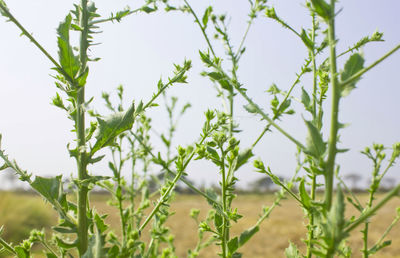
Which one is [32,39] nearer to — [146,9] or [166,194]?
[146,9]

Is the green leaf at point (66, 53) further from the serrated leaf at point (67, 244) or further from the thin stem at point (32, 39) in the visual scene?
the serrated leaf at point (67, 244)

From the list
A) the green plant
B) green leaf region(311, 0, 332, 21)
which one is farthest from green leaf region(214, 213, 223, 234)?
green leaf region(311, 0, 332, 21)

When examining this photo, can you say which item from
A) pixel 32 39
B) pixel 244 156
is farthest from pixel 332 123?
pixel 32 39

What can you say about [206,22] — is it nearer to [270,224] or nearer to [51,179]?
[51,179]

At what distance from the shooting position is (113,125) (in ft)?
3.10

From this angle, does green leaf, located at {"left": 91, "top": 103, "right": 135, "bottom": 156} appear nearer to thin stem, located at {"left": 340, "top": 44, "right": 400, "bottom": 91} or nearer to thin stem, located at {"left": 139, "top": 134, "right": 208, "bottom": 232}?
thin stem, located at {"left": 139, "top": 134, "right": 208, "bottom": 232}

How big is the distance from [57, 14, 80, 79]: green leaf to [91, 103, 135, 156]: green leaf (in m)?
0.15

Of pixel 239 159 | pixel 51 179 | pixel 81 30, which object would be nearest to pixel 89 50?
pixel 81 30

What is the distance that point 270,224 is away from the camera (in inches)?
539

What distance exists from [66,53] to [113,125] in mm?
215

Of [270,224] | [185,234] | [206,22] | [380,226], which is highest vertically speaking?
[206,22]

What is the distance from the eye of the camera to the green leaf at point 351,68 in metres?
0.73

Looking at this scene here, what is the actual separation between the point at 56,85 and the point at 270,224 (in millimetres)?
13533

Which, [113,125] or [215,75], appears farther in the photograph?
[215,75]
